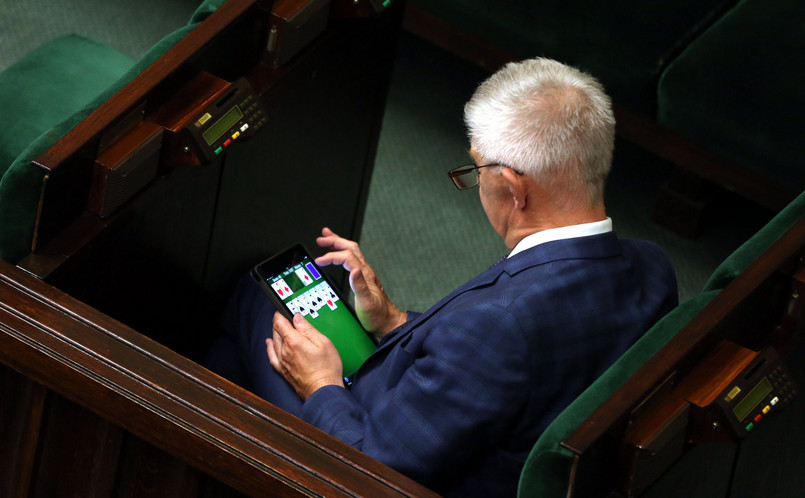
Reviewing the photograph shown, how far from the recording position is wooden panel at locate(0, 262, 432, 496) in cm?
133

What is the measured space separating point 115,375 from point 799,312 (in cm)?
87

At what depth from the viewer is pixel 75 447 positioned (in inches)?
58.2

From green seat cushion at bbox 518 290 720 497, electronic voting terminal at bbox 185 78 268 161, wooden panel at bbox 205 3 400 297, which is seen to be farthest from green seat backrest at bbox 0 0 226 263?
green seat cushion at bbox 518 290 720 497

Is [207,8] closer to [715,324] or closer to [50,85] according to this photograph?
[50,85]

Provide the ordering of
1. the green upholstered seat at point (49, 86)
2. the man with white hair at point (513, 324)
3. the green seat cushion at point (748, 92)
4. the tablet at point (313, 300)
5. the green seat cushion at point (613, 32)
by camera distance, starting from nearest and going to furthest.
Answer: the man with white hair at point (513, 324)
the tablet at point (313, 300)
the green upholstered seat at point (49, 86)
the green seat cushion at point (748, 92)
the green seat cushion at point (613, 32)

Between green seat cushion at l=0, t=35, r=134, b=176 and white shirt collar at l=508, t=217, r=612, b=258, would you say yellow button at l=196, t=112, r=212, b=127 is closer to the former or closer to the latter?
white shirt collar at l=508, t=217, r=612, b=258

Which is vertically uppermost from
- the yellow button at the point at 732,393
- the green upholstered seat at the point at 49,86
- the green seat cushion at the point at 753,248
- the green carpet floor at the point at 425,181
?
the green seat cushion at the point at 753,248

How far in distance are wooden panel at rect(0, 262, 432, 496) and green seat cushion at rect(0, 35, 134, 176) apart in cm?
97

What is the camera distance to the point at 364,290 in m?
2.04

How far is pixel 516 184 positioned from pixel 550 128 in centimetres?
9

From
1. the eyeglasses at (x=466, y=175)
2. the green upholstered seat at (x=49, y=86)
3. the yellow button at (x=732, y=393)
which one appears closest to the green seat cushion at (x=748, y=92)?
the eyeglasses at (x=466, y=175)

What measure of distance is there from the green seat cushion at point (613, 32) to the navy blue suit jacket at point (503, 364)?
49.1 inches

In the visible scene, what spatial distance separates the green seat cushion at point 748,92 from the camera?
270 centimetres

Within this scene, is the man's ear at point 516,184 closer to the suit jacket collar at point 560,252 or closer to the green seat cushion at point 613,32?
the suit jacket collar at point 560,252
